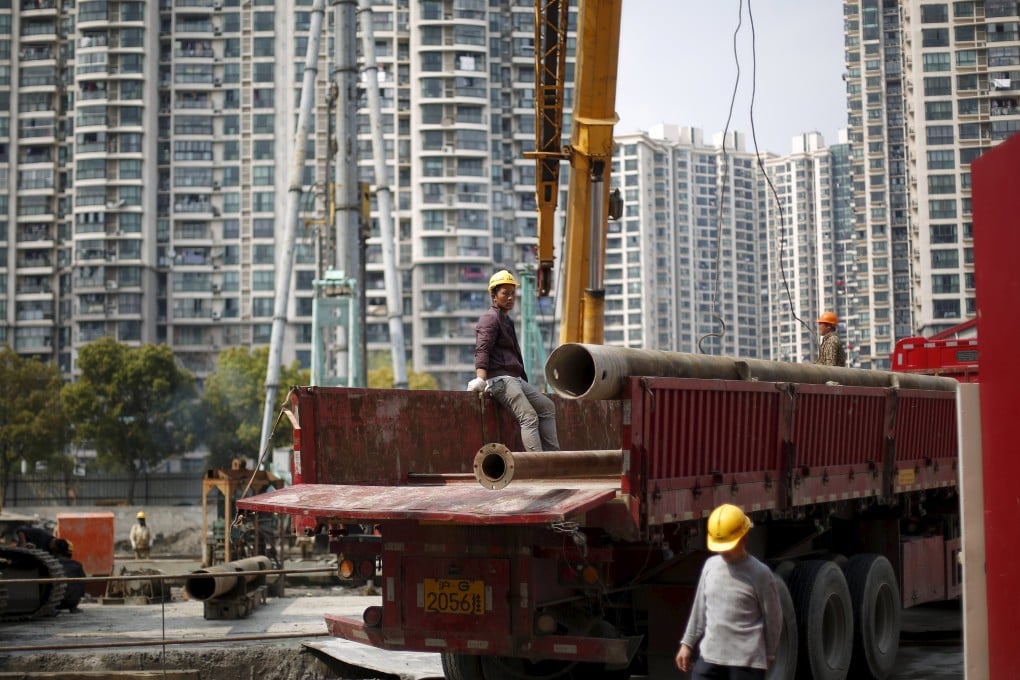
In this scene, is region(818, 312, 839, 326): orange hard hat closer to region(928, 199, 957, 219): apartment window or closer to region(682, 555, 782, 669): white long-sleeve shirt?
region(682, 555, 782, 669): white long-sleeve shirt

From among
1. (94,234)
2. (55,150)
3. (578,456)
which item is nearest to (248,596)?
(578,456)

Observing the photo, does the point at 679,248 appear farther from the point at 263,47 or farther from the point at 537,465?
the point at 537,465

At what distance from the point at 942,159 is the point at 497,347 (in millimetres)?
71812

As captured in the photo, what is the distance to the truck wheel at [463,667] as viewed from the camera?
30.6 feet

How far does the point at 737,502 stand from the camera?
8.55 meters

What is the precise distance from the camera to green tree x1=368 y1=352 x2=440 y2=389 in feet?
276

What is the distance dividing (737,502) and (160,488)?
253 ft

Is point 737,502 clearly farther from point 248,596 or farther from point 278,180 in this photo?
point 278,180

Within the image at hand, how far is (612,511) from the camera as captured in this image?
7461mm

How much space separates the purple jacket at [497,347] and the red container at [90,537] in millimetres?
21054

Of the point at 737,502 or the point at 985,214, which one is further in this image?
the point at 737,502

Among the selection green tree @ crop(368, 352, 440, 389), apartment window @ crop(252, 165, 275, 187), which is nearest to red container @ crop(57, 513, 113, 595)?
green tree @ crop(368, 352, 440, 389)

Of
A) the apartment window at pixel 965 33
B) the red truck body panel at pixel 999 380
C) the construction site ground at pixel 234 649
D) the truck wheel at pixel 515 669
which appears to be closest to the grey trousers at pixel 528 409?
the truck wheel at pixel 515 669

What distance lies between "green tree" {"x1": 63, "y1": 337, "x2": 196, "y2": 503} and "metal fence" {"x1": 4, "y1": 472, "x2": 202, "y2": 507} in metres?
1.26
